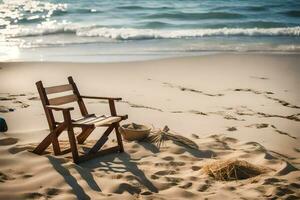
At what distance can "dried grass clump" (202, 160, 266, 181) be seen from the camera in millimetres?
4887

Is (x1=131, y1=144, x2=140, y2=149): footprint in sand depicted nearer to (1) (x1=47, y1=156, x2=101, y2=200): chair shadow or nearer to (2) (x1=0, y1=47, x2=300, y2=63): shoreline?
(1) (x1=47, y1=156, x2=101, y2=200): chair shadow

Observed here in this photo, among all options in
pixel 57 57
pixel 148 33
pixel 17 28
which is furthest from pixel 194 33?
pixel 17 28

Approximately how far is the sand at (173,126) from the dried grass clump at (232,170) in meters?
0.10

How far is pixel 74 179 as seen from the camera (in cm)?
471

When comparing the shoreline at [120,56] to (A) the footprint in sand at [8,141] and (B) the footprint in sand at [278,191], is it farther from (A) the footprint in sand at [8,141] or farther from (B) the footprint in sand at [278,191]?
(B) the footprint in sand at [278,191]

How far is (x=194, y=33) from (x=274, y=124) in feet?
43.3

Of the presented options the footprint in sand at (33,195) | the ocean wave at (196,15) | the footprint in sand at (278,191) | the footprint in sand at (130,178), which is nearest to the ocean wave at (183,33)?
the ocean wave at (196,15)

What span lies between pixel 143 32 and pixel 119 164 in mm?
15789

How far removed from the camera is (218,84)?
952 centimetres

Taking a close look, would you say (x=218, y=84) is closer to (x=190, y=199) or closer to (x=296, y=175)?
(x=296, y=175)

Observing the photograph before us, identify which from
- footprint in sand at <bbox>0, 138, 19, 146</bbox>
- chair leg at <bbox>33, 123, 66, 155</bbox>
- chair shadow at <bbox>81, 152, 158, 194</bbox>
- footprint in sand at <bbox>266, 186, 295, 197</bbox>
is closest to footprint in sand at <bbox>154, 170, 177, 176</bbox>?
chair shadow at <bbox>81, 152, 158, 194</bbox>

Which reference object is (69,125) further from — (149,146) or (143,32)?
(143,32)

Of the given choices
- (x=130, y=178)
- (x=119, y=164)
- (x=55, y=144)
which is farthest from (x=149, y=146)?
(x=55, y=144)

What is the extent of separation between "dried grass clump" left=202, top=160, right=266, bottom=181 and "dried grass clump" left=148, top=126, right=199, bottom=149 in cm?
99
